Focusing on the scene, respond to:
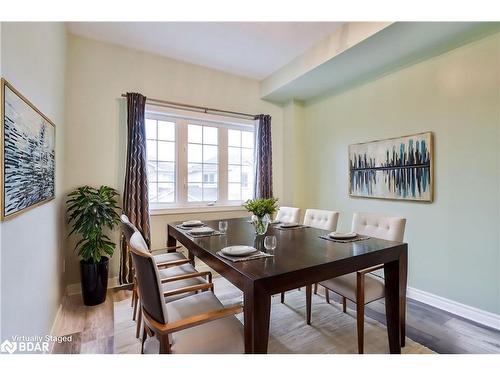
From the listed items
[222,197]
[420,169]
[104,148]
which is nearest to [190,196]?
[222,197]

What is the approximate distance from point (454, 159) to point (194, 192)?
295 centimetres

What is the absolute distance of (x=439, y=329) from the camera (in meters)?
2.09

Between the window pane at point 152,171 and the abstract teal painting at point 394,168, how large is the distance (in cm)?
255

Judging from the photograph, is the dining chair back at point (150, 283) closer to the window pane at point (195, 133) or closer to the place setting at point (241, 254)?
the place setting at point (241, 254)

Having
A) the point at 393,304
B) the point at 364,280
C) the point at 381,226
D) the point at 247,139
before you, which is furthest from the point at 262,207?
the point at 247,139

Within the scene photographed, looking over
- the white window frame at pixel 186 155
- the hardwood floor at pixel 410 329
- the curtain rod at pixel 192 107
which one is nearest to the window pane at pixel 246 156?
the white window frame at pixel 186 155

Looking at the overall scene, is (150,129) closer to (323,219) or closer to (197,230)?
(197,230)

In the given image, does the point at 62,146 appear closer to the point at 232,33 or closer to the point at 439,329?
the point at 232,33

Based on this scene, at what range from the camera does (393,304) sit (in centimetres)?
173

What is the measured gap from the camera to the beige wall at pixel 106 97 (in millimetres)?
2771

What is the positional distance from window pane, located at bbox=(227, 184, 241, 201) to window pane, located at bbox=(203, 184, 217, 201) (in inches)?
8.8

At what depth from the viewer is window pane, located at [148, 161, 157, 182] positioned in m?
3.28

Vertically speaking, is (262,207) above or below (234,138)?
below
